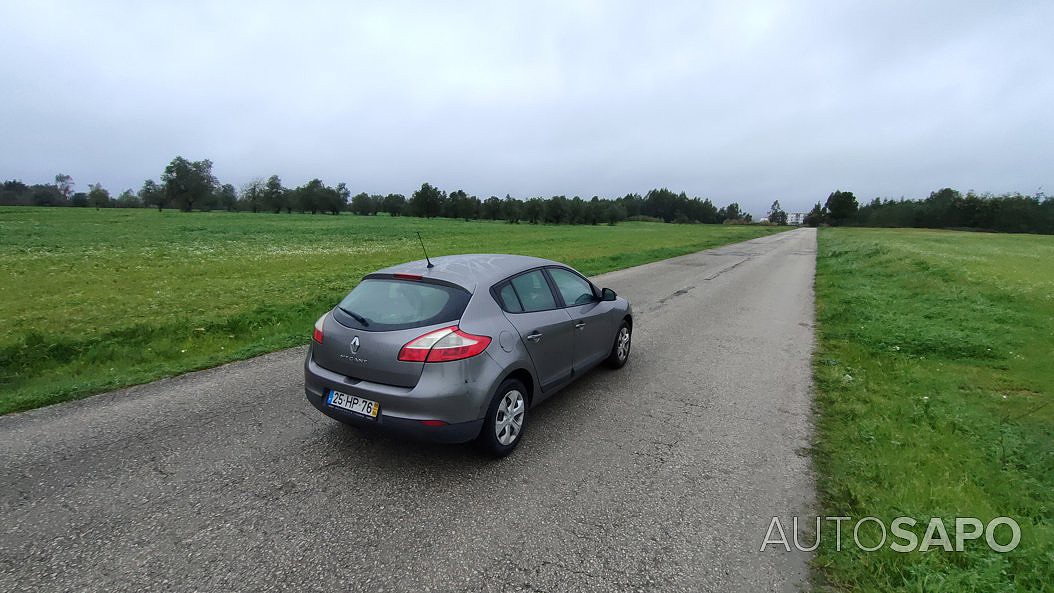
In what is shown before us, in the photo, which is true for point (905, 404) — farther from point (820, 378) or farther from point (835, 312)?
point (835, 312)

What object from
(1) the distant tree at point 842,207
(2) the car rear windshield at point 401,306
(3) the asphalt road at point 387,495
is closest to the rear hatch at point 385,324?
(2) the car rear windshield at point 401,306

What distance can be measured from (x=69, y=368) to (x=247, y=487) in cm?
455

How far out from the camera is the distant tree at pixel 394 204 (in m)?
127

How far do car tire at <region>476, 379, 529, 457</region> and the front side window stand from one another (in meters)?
1.30

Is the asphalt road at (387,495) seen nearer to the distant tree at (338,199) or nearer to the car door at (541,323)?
the car door at (541,323)

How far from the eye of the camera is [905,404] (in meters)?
4.77

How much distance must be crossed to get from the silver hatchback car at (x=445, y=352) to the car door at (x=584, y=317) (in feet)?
0.50

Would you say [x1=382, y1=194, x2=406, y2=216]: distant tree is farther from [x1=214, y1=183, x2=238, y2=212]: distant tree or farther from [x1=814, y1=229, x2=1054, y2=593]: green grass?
[x1=814, y1=229, x2=1054, y2=593]: green grass

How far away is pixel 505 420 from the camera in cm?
370

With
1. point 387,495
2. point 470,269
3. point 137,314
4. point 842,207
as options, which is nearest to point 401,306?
point 470,269

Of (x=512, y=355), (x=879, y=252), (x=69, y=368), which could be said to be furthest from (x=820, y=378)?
(x=879, y=252)

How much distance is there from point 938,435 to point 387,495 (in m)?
4.77

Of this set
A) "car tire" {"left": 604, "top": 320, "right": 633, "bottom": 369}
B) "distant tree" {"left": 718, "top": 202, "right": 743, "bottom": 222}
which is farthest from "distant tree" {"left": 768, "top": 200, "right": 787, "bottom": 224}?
"car tire" {"left": 604, "top": 320, "right": 633, "bottom": 369}

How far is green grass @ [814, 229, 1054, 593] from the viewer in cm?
255
